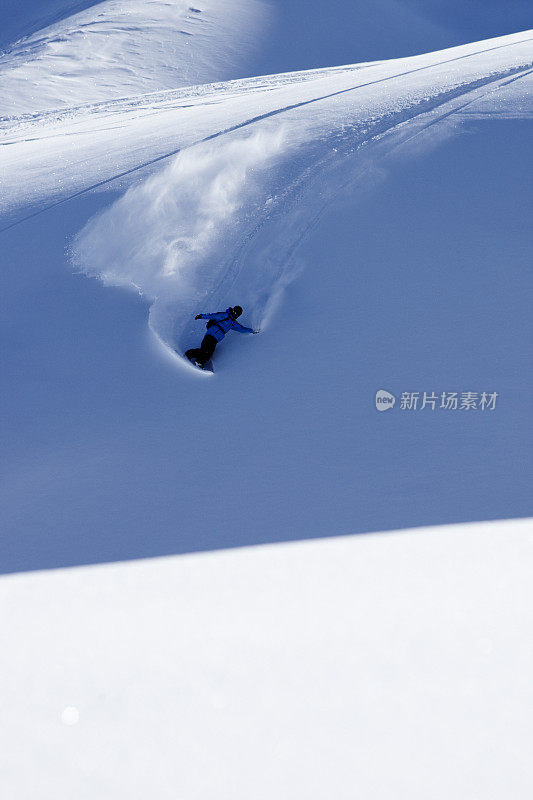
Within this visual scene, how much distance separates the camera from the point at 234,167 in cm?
819

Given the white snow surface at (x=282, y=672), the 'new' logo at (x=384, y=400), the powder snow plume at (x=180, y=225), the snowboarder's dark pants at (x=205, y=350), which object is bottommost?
the white snow surface at (x=282, y=672)

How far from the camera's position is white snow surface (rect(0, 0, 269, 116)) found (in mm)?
16672

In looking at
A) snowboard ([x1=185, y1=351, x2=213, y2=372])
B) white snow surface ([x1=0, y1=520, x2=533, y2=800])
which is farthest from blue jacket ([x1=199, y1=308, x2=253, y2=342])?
white snow surface ([x1=0, y1=520, x2=533, y2=800])

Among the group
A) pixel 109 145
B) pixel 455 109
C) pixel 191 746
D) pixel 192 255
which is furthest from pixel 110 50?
pixel 191 746

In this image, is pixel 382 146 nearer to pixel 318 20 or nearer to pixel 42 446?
pixel 42 446

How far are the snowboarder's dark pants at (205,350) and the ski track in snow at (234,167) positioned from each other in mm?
296

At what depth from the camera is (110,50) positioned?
1897 centimetres

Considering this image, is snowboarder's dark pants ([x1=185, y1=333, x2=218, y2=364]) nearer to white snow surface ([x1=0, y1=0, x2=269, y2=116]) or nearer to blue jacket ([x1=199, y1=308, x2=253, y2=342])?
blue jacket ([x1=199, y1=308, x2=253, y2=342])

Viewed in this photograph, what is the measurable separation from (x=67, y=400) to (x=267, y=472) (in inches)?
74.8

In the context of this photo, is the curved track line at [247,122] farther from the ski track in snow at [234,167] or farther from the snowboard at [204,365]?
the snowboard at [204,365]

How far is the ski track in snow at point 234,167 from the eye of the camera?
6.80 m

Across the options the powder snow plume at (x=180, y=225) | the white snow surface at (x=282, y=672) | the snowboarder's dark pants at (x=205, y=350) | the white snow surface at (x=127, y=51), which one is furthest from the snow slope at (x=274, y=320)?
the white snow surface at (x=127, y=51)

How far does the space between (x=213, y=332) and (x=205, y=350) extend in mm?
173

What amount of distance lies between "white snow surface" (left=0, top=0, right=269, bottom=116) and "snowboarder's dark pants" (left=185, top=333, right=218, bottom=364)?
37.9 feet
